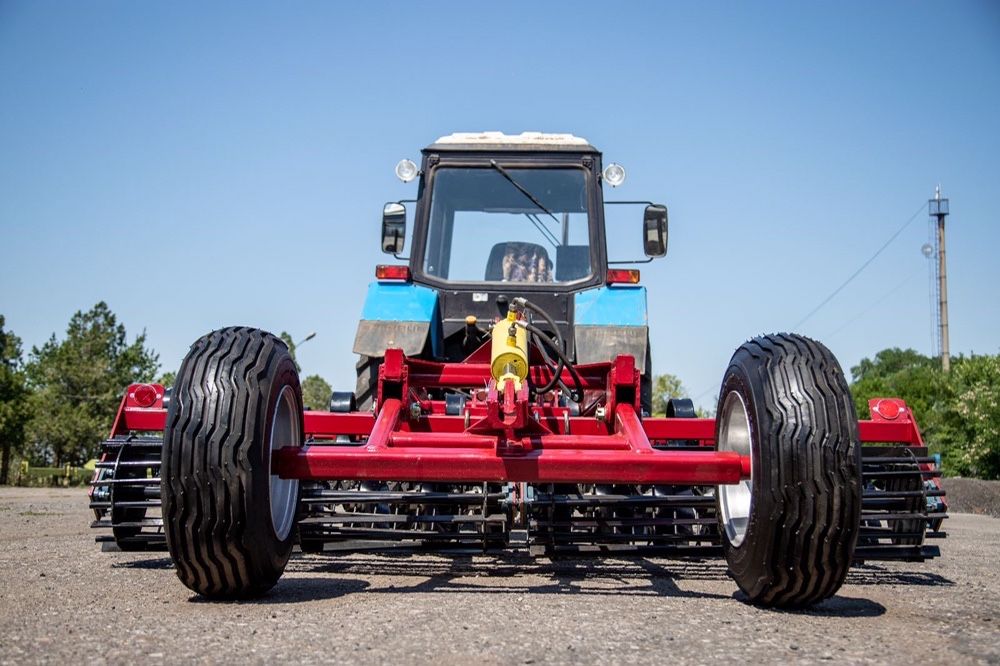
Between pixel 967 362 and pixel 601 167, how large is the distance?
3223 cm

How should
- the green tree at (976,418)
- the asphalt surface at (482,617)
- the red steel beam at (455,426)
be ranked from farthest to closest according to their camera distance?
the green tree at (976,418) < the red steel beam at (455,426) < the asphalt surface at (482,617)

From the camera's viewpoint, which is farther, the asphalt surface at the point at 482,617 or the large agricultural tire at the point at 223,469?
the large agricultural tire at the point at 223,469

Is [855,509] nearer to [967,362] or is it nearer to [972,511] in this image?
[972,511]

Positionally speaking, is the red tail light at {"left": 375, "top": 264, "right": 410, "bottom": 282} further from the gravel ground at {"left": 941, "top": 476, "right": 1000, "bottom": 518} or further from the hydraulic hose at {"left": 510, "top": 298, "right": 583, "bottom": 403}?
the gravel ground at {"left": 941, "top": 476, "right": 1000, "bottom": 518}

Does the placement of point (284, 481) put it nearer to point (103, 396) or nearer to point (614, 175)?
point (614, 175)

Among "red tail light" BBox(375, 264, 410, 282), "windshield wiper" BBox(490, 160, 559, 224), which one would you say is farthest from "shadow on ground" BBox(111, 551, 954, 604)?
"windshield wiper" BBox(490, 160, 559, 224)

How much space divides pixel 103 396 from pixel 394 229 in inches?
1782

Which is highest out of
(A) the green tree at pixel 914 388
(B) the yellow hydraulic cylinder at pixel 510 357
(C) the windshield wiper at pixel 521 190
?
(A) the green tree at pixel 914 388

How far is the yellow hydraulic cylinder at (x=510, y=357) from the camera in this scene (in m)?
4.53

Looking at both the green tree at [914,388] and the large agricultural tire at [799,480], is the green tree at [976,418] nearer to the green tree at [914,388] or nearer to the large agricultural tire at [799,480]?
the green tree at [914,388]

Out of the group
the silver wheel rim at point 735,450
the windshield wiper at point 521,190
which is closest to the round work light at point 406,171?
the windshield wiper at point 521,190

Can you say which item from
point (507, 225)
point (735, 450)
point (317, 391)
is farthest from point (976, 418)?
point (317, 391)

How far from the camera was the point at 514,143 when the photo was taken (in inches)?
300

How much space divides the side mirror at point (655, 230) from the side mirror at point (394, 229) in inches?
72.2
